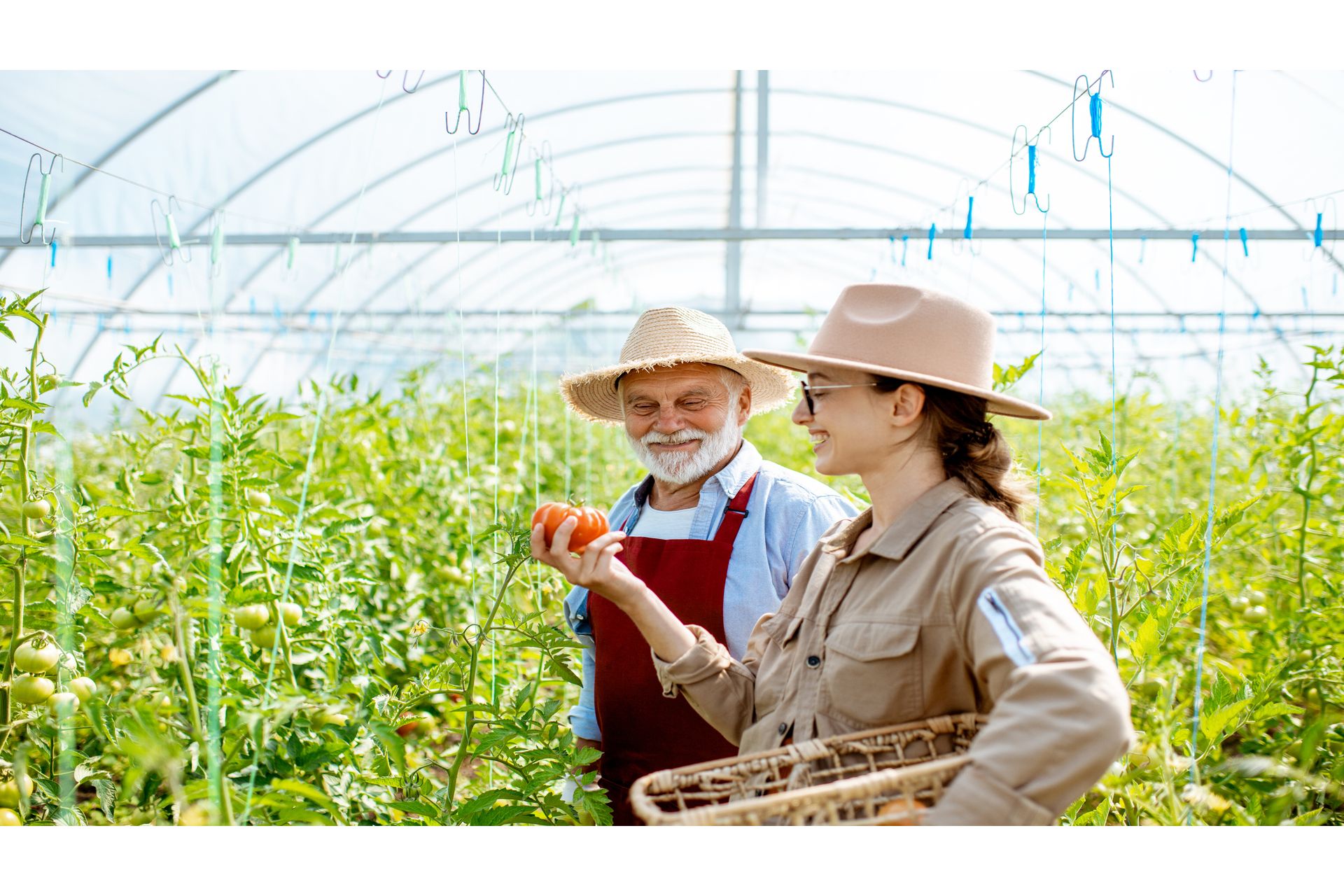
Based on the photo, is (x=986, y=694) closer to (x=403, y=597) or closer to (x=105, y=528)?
(x=105, y=528)

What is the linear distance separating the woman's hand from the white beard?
0.62m

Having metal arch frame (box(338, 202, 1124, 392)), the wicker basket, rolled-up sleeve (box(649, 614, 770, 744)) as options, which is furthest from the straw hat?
metal arch frame (box(338, 202, 1124, 392))

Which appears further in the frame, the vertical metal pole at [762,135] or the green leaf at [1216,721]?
the vertical metal pole at [762,135]

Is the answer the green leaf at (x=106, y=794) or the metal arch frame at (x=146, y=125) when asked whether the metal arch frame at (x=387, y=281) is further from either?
the green leaf at (x=106, y=794)

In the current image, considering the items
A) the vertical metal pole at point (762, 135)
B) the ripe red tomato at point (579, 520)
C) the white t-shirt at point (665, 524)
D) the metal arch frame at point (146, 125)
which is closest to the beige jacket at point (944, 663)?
the ripe red tomato at point (579, 520)

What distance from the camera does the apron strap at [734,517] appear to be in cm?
198

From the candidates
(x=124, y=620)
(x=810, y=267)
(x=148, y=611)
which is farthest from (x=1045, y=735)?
(x=810, y=267)

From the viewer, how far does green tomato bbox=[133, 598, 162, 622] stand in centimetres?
147

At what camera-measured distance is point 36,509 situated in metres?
1.59

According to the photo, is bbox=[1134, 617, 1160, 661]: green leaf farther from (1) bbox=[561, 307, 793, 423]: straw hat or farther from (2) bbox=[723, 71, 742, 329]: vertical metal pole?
(2) bbox=[723, 71, 742, 329]: vertical metal pole

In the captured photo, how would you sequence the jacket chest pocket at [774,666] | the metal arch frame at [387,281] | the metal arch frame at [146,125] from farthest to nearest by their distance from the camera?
the metal arch frame at [387,281], the metal arch frame at [146,125], the jacket chest pocket at [774,666]

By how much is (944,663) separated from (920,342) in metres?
0.44

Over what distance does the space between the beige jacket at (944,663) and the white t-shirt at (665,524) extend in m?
0.49

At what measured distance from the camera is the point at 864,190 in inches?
326
